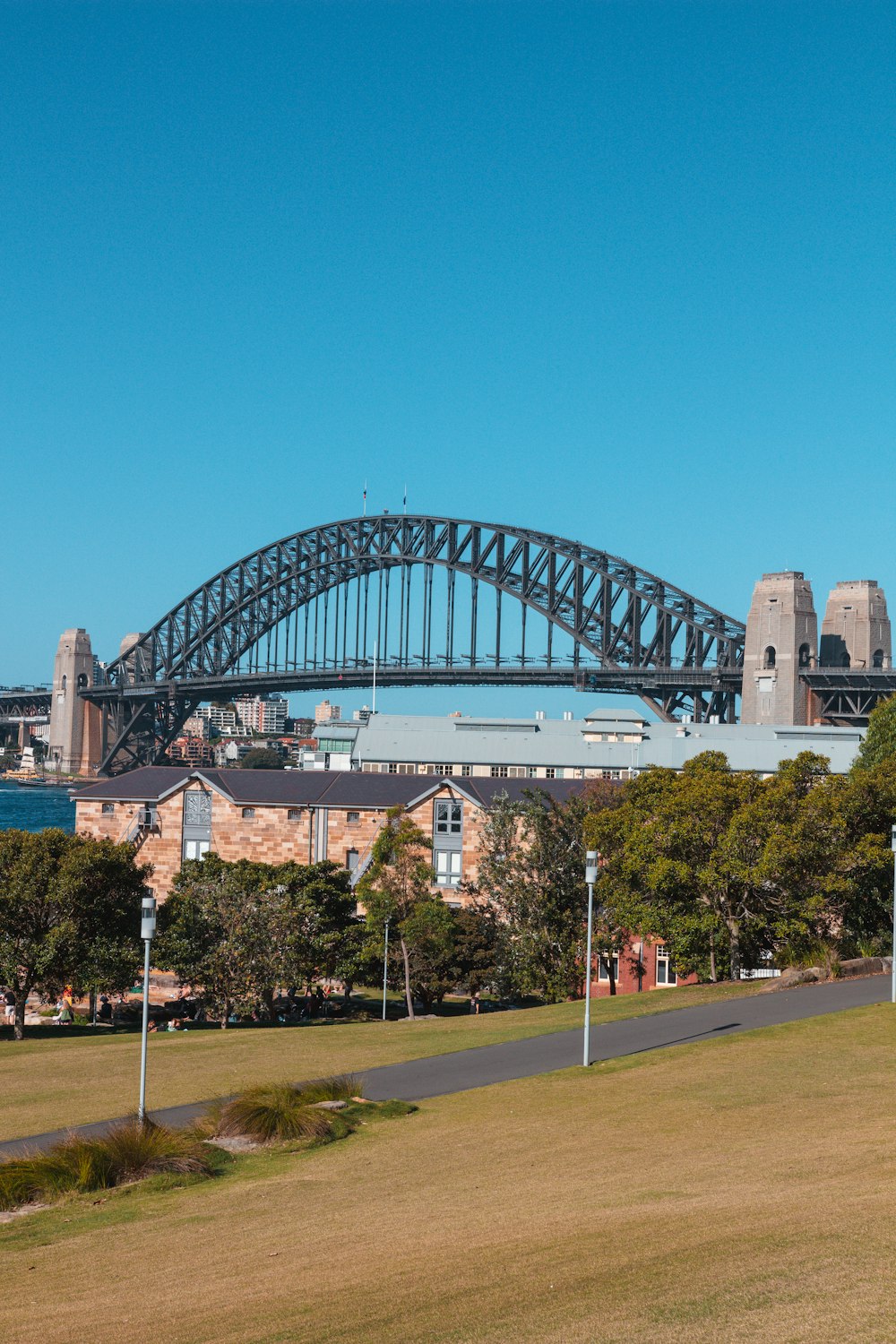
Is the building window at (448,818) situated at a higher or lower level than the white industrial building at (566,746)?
lower

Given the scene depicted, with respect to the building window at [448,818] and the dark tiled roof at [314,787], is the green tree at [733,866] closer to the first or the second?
the building window at [448,818]

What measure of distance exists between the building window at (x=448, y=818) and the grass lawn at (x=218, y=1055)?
30380 millimetres

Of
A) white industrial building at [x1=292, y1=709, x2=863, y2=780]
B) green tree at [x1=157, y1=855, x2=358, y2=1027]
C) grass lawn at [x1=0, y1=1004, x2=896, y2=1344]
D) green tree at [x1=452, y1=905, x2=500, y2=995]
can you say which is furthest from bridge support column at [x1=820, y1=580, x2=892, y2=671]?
grass lawn at [x1=0, y1=1004, x2=896, y2=1344]

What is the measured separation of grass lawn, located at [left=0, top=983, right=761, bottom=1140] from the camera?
25625 millimetres

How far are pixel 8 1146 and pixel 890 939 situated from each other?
3189cm

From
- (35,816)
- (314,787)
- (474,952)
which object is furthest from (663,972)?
(35,816)

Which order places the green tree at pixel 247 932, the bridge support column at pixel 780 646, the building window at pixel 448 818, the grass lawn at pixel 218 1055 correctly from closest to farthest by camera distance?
1. the grass lawn at pixel 218 1055
2. the green tree at pixel 247 932
3. the building window at pixel 448 818
4. the bridge support column at pixel 780 646

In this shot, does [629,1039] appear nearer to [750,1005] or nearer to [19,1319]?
[750,1005]

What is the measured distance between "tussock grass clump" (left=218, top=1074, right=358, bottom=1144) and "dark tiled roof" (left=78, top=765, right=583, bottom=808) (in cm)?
4877

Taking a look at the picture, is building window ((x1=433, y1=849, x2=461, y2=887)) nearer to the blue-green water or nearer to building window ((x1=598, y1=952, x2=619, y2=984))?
building window ((x1=598, y1=952, x2=619, y2=984))

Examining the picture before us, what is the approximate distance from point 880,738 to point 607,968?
17995mm

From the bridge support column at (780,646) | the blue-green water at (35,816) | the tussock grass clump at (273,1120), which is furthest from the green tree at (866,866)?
the blue-green water at (35,816)

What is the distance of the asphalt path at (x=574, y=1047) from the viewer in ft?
81.3

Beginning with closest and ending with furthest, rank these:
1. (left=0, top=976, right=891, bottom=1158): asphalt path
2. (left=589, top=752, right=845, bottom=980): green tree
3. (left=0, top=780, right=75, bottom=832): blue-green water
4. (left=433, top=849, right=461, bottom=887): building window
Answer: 1. (left=0, top=976, right=891, bottom=1158): asphalt path
2. (left=589, top=752, right=845, bottom=980): green tree
3. (left=433, top=849, right=461, bottom=887): building window
4. (left=0, top=780, right=75, bottom=832): blue-green water
